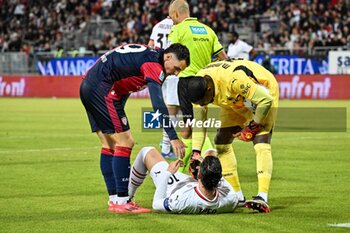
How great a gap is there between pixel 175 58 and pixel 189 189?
4.56ft

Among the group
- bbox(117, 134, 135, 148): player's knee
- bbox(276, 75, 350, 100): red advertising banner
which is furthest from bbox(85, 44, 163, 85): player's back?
bbox(276, 75, 350, 100): red advertising banner

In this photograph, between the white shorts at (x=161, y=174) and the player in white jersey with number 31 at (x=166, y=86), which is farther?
the player in white jersey with number 31 at (x=166, y=86)

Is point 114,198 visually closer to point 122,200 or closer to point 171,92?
point 122,200

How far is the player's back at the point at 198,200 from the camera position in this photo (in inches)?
338

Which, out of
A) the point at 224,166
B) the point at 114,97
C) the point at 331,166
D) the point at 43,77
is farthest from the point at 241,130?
the point at 43,77

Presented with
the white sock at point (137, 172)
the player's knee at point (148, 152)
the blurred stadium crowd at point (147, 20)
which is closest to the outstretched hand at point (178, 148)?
the player's knee at point (148, 152)

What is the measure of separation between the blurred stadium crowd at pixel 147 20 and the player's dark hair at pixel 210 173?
27.2 metres

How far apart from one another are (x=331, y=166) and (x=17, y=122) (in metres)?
13.4

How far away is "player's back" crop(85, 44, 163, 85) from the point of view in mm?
8789

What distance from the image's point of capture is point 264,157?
29.8ft

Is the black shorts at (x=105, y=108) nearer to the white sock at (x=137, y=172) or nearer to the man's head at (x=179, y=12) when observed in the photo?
the white sock at (x=137, y=172)

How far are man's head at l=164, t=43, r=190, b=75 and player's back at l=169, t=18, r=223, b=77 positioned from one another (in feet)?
12.4

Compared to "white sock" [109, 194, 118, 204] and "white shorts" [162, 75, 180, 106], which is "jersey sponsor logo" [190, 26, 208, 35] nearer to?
"white shorts" [162, 75, 180, 106]

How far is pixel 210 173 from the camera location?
8.25 metres
